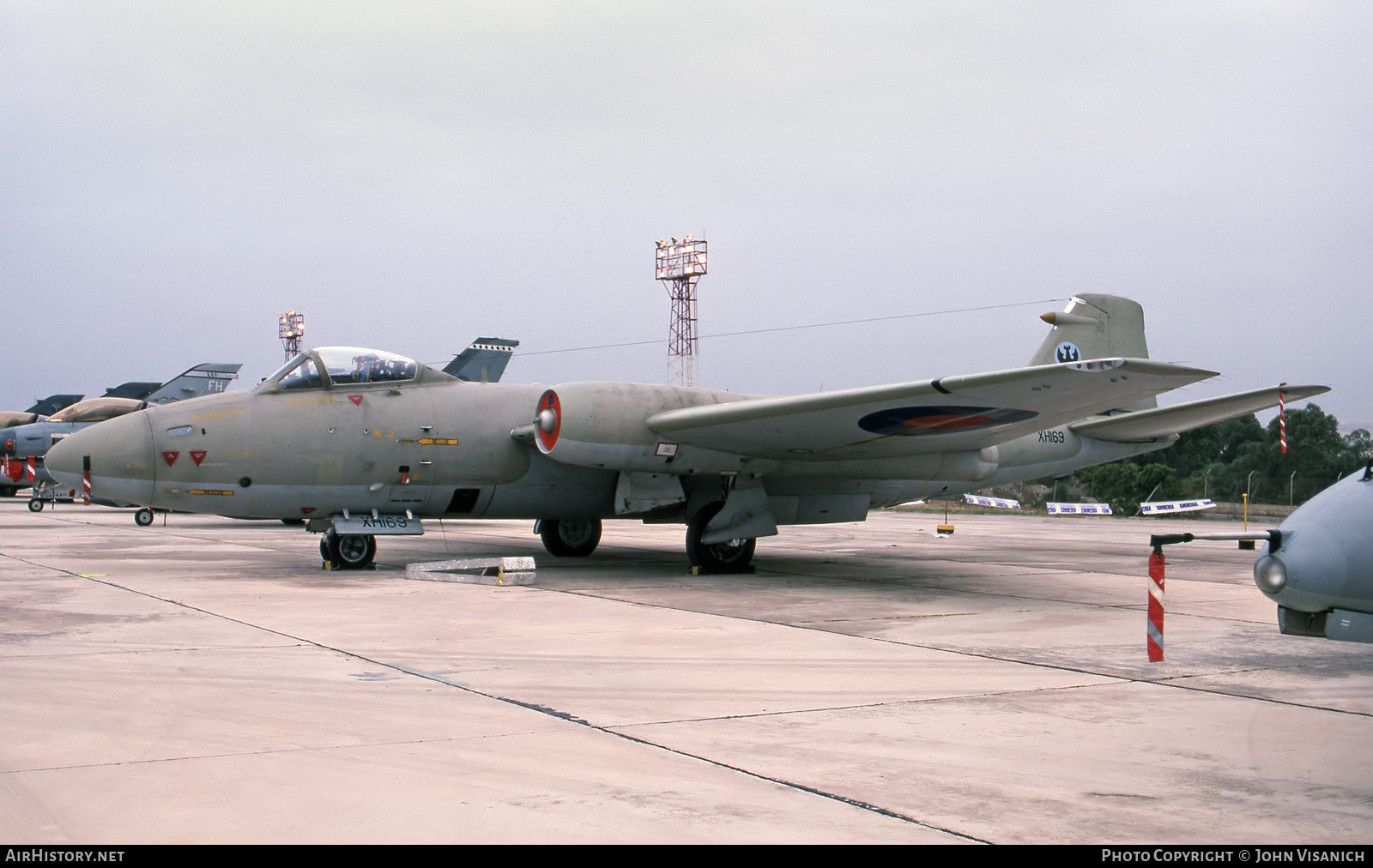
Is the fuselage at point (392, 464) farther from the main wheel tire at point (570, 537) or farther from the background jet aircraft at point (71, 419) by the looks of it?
the background jet aircraft at point (71, 419)

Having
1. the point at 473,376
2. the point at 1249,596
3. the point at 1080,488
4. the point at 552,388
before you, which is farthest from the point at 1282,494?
the point at 552,388

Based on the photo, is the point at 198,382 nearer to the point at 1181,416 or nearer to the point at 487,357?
the point at 487,357

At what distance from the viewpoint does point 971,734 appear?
196 inches

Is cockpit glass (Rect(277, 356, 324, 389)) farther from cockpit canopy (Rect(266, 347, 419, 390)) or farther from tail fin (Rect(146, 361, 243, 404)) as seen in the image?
tail fin (Rect(146, 361, 243, 404))

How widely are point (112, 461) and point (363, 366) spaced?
9.30 ft

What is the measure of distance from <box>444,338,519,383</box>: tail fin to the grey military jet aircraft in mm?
7978

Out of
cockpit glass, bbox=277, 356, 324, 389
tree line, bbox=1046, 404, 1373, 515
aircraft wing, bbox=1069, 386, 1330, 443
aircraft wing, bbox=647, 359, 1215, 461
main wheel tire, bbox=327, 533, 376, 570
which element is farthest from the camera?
tree line, bbox=1046, 404, 1373, 515

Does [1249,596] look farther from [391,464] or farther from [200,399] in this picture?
[200,399]

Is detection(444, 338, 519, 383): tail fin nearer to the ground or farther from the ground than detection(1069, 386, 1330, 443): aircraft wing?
farther from the ground

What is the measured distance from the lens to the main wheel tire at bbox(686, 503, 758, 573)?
1332 cm

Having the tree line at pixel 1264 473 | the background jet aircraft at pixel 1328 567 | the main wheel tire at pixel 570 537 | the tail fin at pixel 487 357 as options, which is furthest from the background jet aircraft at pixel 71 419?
the background jet aircraft at pixel 1328 567

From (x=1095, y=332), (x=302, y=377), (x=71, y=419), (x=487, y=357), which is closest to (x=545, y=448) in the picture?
(x=302, y=377)

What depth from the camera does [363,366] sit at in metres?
12.8

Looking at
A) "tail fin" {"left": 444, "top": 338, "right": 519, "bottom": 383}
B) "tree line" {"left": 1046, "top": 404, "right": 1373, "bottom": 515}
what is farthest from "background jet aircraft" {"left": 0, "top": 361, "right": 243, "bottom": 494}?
"tree line" {"left": 1046, "top": 404, "right": 1373, "bottom": 515}
